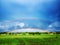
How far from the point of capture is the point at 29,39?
237 centimetres

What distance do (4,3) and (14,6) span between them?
0.60ft

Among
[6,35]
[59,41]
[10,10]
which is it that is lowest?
[59,41]

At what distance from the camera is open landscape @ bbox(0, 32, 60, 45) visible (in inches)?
92.0

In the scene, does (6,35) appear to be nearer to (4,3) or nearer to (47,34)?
(4,3)

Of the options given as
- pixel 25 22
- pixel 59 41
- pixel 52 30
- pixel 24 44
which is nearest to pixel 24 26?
pixel 25 22

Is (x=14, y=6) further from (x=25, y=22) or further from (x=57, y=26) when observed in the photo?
(x=57, y=26)

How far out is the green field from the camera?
2334 millimetres

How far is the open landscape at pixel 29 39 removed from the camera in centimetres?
234

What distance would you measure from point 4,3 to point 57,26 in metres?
1.02

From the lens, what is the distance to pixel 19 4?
2412mm

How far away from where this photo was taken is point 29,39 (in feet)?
7.77

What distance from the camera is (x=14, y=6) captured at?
241 cm

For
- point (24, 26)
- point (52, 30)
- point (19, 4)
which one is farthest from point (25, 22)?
point (52, 30)

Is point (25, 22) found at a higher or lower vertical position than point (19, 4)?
lower
